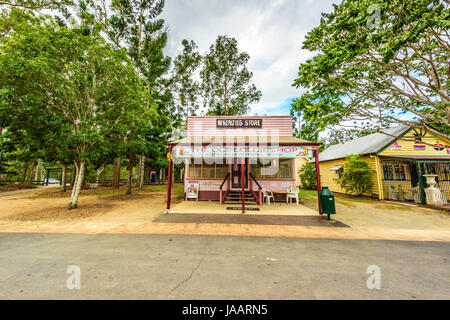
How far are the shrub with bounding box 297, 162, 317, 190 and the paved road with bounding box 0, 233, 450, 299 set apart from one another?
15510mm

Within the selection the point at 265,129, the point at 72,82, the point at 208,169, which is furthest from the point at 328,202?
the point at 72,82

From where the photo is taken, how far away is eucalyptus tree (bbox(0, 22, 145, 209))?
21.9 feet

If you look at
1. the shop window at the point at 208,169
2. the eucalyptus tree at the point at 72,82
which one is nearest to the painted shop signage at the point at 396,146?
the shop window at the point at 208,169

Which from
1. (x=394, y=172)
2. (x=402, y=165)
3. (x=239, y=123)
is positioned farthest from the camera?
(x=394, y=172)

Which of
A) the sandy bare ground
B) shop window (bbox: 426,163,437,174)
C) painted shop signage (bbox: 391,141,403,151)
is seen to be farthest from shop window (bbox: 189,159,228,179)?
shop window (bbox: 426,163,437,174)

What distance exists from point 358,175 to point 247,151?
427 inches

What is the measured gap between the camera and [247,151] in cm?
805

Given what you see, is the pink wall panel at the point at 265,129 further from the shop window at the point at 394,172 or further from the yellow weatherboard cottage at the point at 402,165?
the shop window at the point at 394,172

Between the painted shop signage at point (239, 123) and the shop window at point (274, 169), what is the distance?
2.93m

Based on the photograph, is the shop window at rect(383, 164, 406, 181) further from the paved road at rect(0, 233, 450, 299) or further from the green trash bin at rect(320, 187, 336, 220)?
the paved road at rect(0, 233, 450, 299)

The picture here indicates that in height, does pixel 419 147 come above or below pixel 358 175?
above

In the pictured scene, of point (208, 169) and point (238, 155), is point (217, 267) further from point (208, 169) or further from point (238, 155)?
point (208, 169)

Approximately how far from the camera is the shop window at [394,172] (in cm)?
1292
